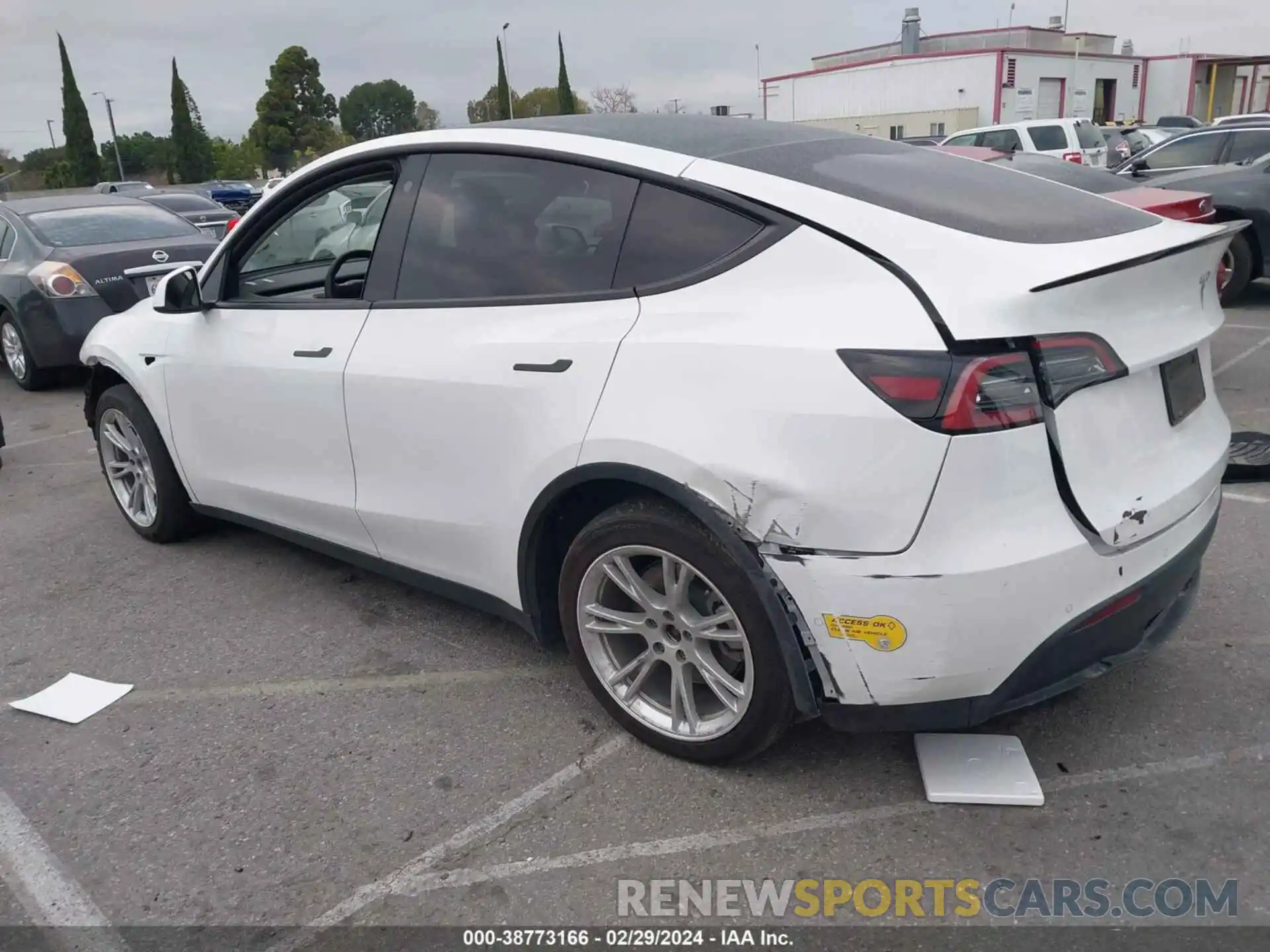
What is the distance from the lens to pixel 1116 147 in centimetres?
2138

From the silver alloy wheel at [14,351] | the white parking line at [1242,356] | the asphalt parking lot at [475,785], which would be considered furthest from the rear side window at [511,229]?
the silver alloy wheel at [14,351]

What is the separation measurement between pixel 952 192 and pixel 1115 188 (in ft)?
13.1

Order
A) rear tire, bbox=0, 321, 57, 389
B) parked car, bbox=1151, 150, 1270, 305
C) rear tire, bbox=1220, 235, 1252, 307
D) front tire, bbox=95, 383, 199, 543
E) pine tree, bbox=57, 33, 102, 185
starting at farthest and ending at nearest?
1. pine tree, bbox=57, 33, 102, 185
2. rear tire, bbox=1220, 235, 1252, 307
3. parked car, bbox=1151, 150, 1270, 305
4. rear tire, bbox=0, 321, 57, 389
5. front tire, bbox=95, 383, 199, 543

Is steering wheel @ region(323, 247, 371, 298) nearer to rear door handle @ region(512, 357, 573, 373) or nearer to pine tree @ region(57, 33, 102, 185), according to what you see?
rear door handle @ region(512, 357, 573, 373)

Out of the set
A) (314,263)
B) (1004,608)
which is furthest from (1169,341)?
(314,263)

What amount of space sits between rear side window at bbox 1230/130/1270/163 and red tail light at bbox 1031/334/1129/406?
10.1 m

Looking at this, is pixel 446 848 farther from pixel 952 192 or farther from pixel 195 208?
pixel 195 208

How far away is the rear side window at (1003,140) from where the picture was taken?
17641 mm

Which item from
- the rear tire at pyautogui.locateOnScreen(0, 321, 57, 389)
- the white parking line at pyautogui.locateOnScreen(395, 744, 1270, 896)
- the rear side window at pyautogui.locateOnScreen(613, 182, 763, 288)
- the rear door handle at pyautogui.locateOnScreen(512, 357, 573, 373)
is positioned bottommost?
the white parking line at pyautogui.locateOnScreen(395, 744, 1270, 896)

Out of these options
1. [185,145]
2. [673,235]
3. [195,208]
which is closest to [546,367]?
[673,235]

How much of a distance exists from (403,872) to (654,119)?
2.33 metres

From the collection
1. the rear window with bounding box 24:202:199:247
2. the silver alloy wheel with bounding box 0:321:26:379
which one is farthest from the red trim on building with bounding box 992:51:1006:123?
the silver alloy wheel with bounding box 0:321:26:379

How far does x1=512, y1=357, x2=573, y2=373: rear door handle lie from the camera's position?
2775mm

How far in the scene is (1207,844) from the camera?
8.09 feet
